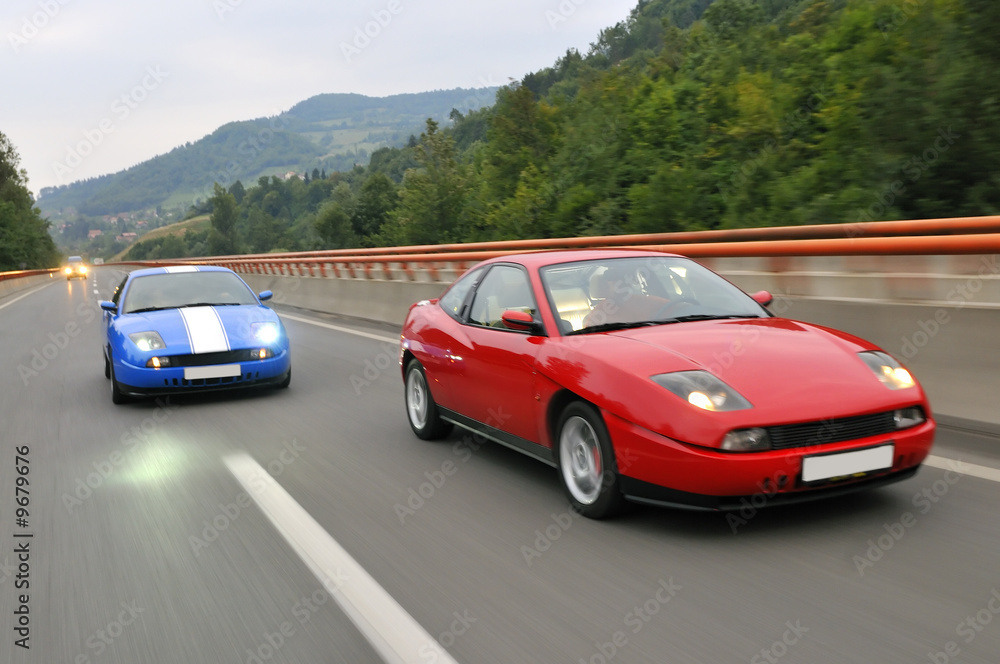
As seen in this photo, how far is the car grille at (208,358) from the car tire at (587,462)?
5.16 m

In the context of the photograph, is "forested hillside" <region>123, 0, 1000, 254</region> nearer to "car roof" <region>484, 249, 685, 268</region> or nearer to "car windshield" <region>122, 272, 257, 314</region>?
"car windshield" <region>122, 272, 257, 314</region>

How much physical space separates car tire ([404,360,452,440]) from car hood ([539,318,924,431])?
6.42 feet

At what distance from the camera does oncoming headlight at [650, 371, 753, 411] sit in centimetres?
442

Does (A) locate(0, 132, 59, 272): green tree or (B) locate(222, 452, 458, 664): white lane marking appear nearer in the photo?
(B) locate(222, 452, 458, 664): white lane marking

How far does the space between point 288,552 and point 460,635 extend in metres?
1.39

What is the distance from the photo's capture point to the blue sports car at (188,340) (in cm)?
928

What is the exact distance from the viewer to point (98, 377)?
38.3 ft

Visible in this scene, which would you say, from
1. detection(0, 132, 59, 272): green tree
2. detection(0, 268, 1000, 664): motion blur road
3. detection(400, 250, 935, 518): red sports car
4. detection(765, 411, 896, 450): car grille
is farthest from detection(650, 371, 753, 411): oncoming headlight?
detection(0, 132, 59, 272): green tree

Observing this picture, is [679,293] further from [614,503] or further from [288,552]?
[288,552]

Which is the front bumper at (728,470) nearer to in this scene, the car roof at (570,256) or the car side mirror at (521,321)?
the car side mirror at (521,321)

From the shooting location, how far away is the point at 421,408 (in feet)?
24.1

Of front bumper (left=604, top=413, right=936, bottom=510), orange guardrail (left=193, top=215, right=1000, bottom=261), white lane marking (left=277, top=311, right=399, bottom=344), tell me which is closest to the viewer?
front bumper (left=604, top=413, right=936, bottom=510)

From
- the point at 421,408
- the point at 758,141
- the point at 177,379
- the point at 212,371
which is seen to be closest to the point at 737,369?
the point at 421,408

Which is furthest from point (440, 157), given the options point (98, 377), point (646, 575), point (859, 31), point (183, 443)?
point (646, 575)
